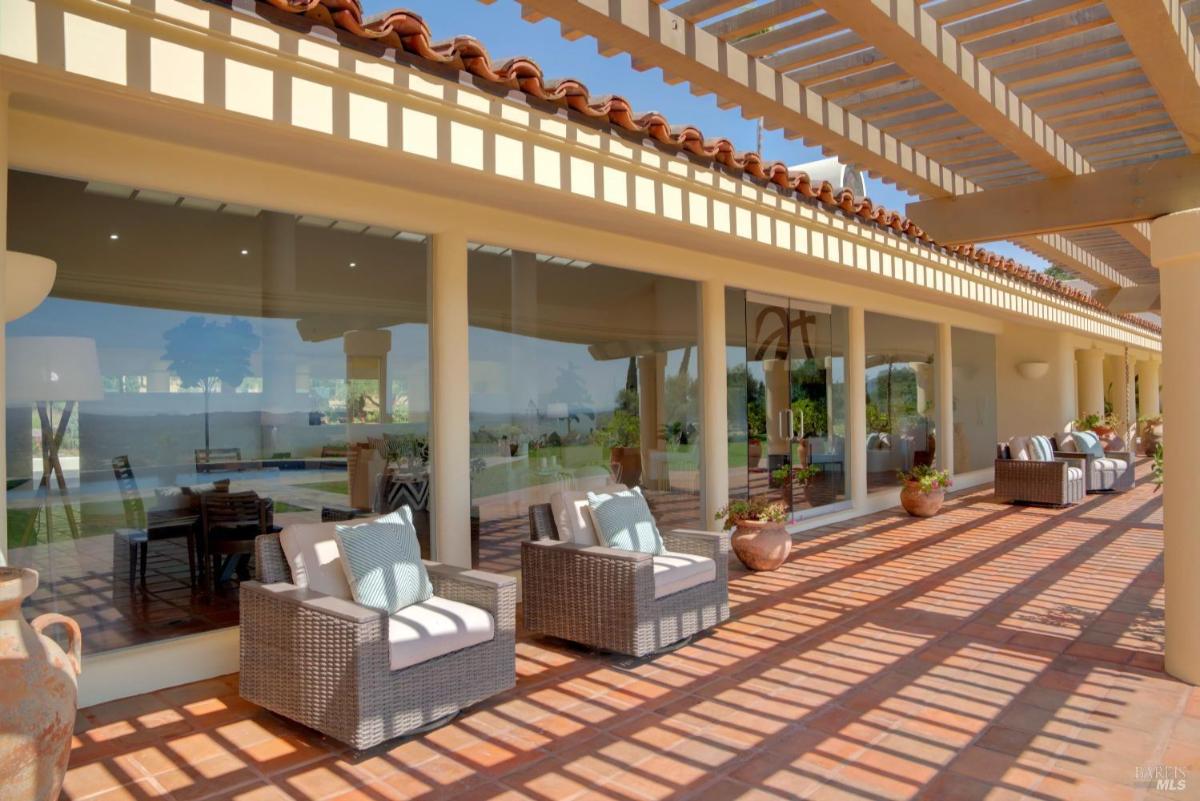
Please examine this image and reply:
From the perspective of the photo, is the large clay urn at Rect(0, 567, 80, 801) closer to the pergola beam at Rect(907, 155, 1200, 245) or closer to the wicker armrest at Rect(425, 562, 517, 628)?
the wicker armrest at Rect(425, 562, 517, 628)

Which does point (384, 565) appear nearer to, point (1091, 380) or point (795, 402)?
point (795, 402)

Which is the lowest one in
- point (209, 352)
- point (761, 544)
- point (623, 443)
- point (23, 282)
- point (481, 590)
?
point (761, 544)

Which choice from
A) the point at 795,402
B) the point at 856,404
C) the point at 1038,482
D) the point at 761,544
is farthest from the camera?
the point at 1038,482

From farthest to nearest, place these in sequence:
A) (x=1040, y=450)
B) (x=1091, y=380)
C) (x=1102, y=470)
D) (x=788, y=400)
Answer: (x=1091, y=380) < (x=1102, y=470) < (x=1040, y=450) < (x=788, y=400)

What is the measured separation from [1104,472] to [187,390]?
11374 mm

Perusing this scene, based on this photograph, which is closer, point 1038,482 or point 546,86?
point 546,86

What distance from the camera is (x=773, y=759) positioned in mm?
3000

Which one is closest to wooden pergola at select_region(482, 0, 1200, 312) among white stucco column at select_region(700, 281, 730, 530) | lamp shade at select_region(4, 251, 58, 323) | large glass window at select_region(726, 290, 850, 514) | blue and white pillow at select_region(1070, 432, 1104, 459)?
white stucco column at select_region(700, 281, 730, 530)

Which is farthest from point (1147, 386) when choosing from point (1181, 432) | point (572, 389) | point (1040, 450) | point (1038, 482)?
point (572, 389)

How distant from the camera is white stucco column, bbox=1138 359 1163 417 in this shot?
2283cm

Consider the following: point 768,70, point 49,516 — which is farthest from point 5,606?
point 768,70

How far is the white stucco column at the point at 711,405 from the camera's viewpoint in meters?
6.80

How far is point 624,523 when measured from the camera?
4664 mm

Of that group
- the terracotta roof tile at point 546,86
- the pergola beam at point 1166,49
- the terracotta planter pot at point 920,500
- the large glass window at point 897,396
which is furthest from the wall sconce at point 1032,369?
the pergola beam at point 1166,49
